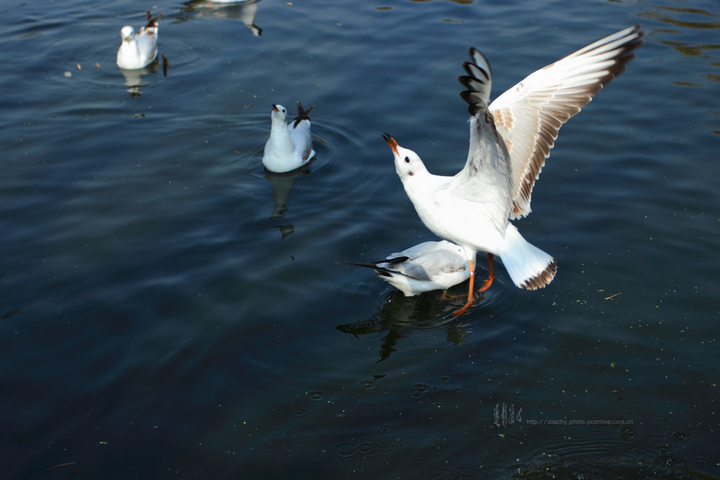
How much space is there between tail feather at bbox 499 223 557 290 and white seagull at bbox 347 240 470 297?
27.9 inches

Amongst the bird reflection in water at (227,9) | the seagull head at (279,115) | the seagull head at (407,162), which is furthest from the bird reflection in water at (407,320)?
the bird reflection in water at (227,9)

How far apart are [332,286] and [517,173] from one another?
6.92 feet

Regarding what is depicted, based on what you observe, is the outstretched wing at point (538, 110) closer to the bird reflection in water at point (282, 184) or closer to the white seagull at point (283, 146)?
the bird reflection in water at point (282, 184)

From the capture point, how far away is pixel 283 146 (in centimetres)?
832

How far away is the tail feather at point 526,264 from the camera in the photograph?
5.27 meters

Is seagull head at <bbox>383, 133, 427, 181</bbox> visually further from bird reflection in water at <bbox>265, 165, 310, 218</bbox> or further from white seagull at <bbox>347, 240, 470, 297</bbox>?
bird reflection in water at <bbox>265, 165, 310, 218</bbox>

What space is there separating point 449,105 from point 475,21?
3.71 meters

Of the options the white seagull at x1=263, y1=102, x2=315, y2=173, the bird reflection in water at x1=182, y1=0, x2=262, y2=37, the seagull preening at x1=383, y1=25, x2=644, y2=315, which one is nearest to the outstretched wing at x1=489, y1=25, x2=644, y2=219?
the seagull preening at x1=383, y1=25, x2=644, y2=315

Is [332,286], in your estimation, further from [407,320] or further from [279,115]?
[279,115]

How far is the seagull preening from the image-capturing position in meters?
5.42

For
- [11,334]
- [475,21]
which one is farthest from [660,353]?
[475,21]

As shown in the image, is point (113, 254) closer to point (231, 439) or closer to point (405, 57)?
point (231, 439)

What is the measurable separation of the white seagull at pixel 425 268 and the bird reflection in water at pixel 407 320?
0.39 feet

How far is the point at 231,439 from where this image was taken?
4734 millimetres
